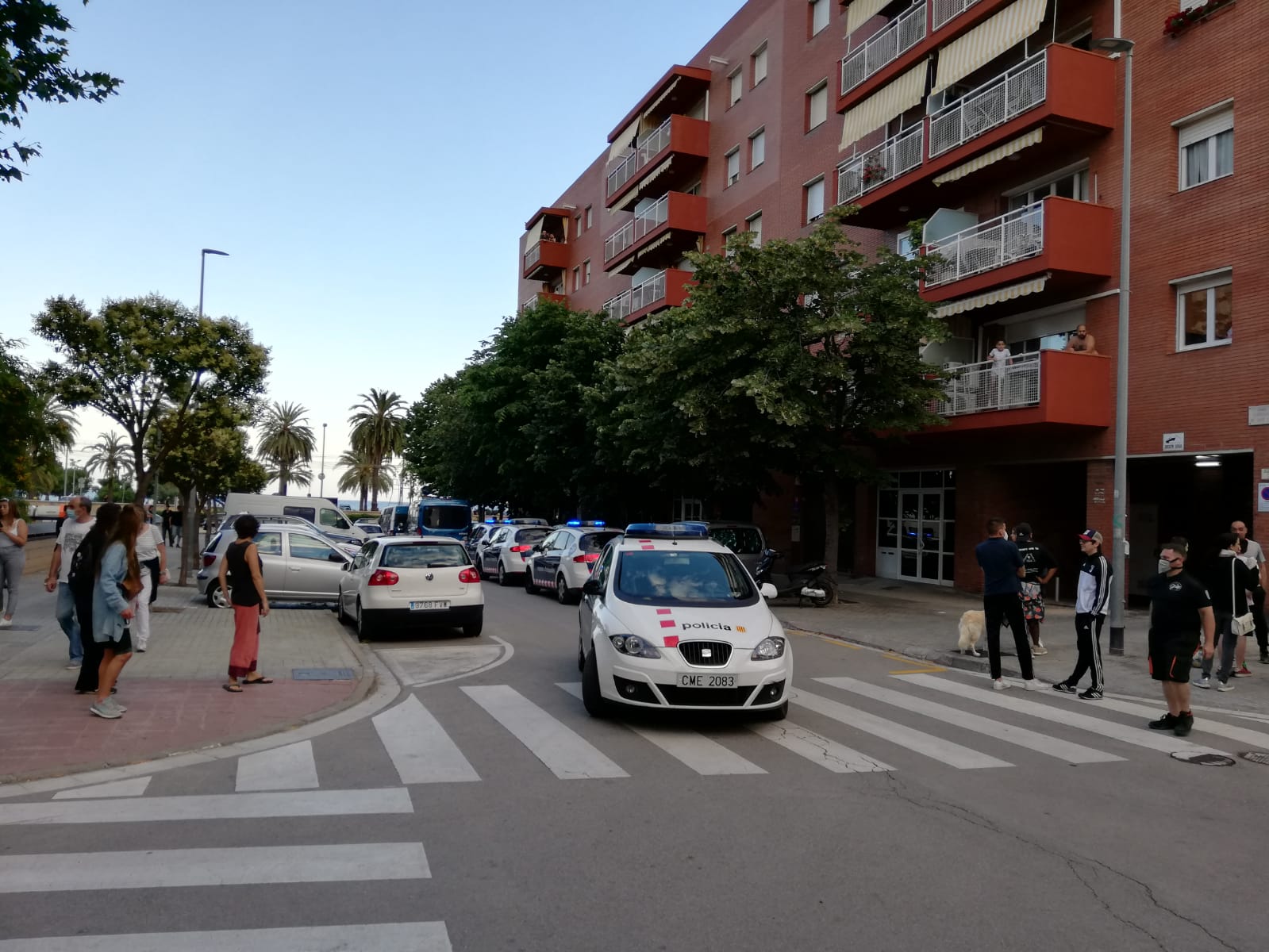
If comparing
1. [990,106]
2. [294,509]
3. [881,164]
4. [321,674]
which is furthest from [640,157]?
[321,674]

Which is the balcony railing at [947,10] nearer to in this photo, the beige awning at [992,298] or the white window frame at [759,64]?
the beige awning at [992,298]

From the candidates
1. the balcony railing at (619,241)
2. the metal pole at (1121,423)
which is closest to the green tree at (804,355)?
the metal pole at (1121,423)

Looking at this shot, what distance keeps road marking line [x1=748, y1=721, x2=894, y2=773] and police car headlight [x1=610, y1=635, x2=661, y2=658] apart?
110cm

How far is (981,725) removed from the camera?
29.3ft

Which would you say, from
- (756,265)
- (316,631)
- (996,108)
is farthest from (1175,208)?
(316,631)

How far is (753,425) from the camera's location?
1942 centimetres

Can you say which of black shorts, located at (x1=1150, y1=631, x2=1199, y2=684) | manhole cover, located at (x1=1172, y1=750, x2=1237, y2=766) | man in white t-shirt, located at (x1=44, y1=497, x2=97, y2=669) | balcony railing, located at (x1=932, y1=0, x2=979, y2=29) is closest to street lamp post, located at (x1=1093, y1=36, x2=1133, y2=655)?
black shorts, located at (x1=1150, y1=631, x2=1199, y2=684)

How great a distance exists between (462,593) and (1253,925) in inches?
444

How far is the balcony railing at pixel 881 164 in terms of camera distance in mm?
23094

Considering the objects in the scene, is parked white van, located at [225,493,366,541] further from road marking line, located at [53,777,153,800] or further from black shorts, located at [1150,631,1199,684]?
black shorts, located at [1150,631,1199,684]

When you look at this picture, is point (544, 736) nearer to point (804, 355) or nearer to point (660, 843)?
point (660, 843)

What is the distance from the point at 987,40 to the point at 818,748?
18.5 m

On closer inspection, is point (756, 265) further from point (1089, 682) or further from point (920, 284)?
point (1089, 682)

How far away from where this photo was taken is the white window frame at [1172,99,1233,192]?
1727 cm
